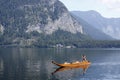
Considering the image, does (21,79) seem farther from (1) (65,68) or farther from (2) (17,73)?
(1) (65,68)

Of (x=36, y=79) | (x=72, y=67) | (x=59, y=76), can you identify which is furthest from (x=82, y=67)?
(x=36, y=79)

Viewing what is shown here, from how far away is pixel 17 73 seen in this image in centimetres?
13388

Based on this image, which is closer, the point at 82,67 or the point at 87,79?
the point at 87,79

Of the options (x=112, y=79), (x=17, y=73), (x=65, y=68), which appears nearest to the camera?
(x=112, y=79)

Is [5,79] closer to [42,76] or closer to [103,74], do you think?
[42,76]

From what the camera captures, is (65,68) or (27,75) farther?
(65,68)

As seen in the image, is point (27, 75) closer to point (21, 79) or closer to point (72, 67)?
point (21, 79)

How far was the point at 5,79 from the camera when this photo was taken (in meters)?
118

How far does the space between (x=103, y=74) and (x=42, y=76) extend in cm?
2797

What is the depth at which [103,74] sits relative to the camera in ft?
465

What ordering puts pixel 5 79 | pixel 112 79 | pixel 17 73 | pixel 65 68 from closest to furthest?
pixel 5 79 < pixel 112 79 < pixel 17 73 < pixel 65 68

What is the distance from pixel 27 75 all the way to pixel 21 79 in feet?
34.8

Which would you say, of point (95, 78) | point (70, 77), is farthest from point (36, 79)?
point (95, 78)

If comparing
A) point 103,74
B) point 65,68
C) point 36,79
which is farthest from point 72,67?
point 36,79
